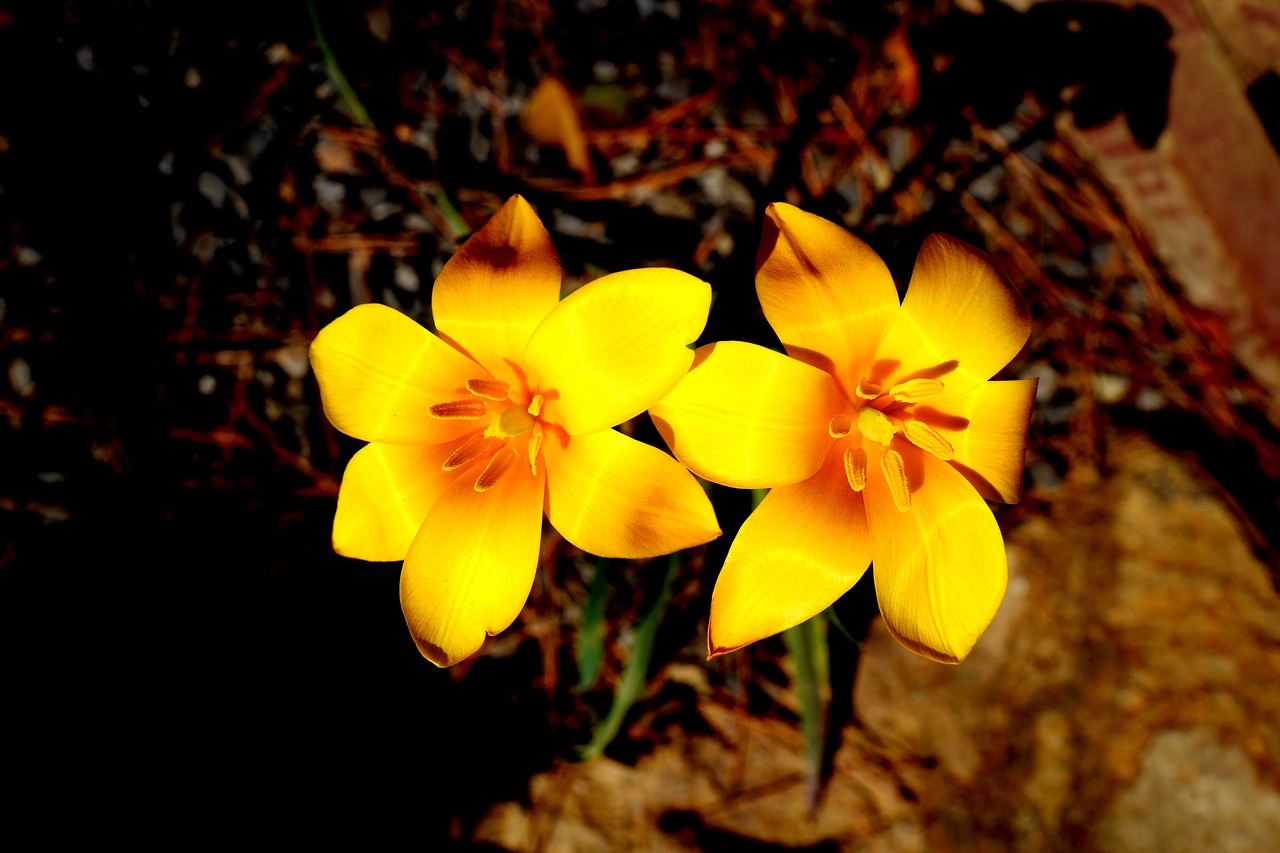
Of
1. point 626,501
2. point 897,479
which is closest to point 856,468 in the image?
point 897,479

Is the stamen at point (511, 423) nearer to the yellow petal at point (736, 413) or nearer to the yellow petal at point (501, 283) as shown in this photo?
the yellow petal at point (501, 283)

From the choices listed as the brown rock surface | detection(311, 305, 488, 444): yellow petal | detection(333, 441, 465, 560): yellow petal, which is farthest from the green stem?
the brown rock surface

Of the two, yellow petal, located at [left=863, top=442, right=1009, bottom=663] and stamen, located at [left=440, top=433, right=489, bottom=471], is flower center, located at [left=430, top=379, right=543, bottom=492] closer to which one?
stamen, located at [left=440, top=433, right=489, bottom=471]

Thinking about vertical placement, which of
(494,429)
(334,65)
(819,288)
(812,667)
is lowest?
(812,667)

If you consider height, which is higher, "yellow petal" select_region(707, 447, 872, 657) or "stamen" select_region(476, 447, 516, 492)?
"stamen" select_region(476, 447, 516, 492)

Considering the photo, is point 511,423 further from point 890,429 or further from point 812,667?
point 812,667
